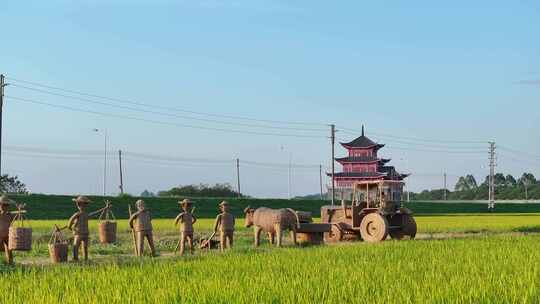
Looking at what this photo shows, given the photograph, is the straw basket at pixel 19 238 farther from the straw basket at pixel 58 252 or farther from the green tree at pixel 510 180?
the green tree at pixel 510 180

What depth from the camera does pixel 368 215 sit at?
2108 cm

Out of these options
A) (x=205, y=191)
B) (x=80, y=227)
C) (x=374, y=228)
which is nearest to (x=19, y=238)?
(x=80, y=227)

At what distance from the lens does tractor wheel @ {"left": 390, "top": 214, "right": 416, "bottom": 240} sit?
21828mm

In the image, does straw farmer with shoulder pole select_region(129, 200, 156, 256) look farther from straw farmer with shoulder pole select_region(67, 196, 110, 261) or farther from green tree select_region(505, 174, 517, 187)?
green tree select_region(505, 174, 517, 187)

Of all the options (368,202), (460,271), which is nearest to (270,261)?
(460,271)

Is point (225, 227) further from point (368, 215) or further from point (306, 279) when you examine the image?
point (306, 279)

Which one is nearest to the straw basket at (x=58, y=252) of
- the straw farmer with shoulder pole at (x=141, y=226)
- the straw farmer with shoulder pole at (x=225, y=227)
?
the straw farmer with shoulder pole at (x=141, y=226)

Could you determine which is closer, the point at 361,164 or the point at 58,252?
the point at 58,252

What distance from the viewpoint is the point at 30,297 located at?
7.97 metres

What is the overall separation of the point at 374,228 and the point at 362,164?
5602 centimetres

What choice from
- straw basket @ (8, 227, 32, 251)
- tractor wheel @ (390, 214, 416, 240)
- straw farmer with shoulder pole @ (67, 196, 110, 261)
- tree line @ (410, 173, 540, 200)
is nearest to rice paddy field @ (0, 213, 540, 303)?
straw basket @ (8, 227, 32, 251)

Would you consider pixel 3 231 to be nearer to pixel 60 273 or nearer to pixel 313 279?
pixel 60 273

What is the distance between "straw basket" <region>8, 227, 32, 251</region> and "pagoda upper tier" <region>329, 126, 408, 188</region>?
62.2 m

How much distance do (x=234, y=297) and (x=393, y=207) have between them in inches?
586
